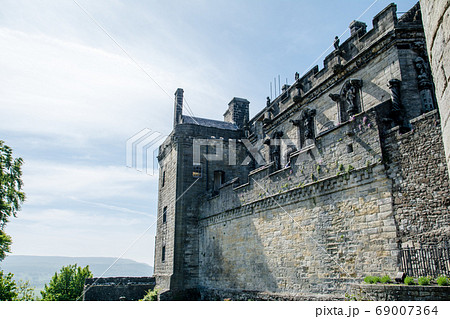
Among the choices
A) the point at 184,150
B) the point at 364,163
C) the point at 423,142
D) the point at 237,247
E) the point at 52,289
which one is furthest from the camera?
the point at 52,289

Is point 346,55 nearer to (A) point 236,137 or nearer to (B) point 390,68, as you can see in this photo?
(B) point 390,68

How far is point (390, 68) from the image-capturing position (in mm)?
12914

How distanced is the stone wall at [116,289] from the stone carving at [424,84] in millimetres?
16726

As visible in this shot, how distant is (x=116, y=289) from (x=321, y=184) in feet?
47.0

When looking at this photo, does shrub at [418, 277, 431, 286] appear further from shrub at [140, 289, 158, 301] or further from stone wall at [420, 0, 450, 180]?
shrub at [140, 289, 158, 301]

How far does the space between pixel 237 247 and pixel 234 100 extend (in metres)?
12.3

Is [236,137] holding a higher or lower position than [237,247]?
higher

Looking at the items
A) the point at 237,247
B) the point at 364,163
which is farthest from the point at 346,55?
the point at 237,247

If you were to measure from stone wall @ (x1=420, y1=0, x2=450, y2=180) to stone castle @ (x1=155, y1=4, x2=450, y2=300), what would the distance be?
292cm

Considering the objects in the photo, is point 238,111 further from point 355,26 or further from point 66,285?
point 66,285

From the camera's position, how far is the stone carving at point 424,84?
12077mm

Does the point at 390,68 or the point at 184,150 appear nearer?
the point at 390,68

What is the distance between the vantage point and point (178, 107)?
24.4m

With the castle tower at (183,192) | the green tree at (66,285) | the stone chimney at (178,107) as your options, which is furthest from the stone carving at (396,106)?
the green tree at (66,285)
